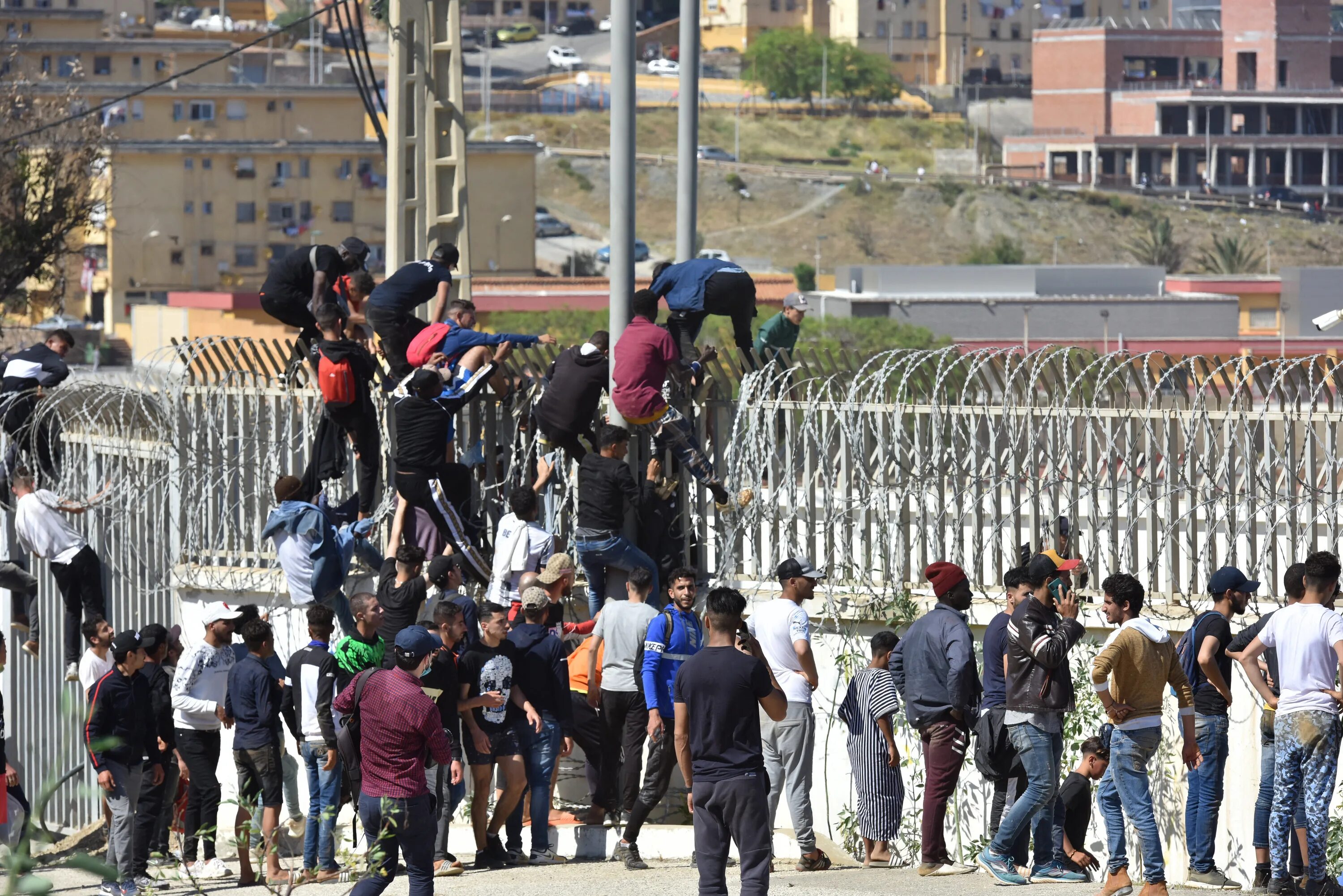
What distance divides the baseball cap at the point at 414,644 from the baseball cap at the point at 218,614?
2.56 m

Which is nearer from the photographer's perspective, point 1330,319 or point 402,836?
point 402,836

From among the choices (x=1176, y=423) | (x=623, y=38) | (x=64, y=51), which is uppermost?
(x=64, y=51)

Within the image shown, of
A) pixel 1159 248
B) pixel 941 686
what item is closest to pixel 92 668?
pixel 941 686

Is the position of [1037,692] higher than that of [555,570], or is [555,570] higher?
[555,570]

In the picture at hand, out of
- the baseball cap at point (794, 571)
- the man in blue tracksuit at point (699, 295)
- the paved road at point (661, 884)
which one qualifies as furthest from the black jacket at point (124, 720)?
the man in blue tracksuit at point (699, 295)

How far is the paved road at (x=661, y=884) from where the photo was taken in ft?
33.3

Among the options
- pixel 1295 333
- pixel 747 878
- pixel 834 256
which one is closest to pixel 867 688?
pixel 747 878

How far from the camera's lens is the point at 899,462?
37.8 feet

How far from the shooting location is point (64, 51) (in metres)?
96.6

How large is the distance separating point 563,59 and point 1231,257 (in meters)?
65.8

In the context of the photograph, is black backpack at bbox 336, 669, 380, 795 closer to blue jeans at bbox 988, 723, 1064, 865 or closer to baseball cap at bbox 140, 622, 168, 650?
baseball cap at bbox 140, 622, 168, 650

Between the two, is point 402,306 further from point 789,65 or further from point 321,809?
point 789,65

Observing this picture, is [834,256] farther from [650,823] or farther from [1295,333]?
[650,823]

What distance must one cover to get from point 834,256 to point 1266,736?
348 feet
